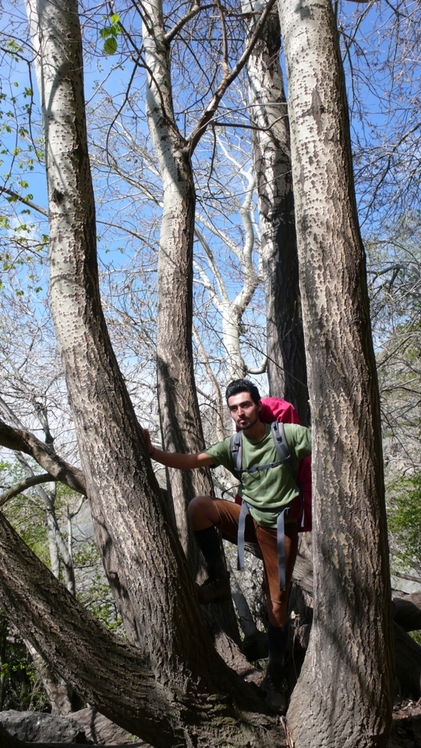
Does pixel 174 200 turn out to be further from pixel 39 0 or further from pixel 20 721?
pixel 20 721

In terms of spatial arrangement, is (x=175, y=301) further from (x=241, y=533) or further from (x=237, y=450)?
(x=241, y=533)

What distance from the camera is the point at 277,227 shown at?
556 cm

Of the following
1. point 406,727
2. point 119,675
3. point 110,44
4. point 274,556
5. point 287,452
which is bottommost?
point 406,727

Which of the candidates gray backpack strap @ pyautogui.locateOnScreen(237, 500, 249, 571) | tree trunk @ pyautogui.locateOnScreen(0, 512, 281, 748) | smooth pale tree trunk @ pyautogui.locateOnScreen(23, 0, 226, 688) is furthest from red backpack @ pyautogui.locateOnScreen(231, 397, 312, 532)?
tree trunk @ pyautogui.locateOnScreen(0, 512, 281, 748)

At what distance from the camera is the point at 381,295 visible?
7801 millimetres

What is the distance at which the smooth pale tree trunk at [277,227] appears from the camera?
5.35 m

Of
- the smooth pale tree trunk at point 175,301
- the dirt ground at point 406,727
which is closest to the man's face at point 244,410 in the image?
the smooth pale tree trunk at point 175,301

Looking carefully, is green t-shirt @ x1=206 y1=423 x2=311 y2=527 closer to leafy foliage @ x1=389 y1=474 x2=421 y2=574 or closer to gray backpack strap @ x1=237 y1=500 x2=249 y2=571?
gray backpack strap @ x1=237 y1=500 x2=249 y2=571

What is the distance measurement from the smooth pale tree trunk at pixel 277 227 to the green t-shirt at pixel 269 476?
5.95 feet

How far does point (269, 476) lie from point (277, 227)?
2888 mm

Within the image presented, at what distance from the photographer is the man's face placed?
3.37 metres

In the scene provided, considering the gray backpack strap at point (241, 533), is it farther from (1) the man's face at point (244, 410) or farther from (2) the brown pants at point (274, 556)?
(1) the man's face at point (244, 410)

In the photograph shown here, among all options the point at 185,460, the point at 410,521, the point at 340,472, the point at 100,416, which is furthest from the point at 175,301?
the point at 410,521

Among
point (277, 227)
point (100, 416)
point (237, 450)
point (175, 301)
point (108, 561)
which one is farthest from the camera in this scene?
point (277, 227)
